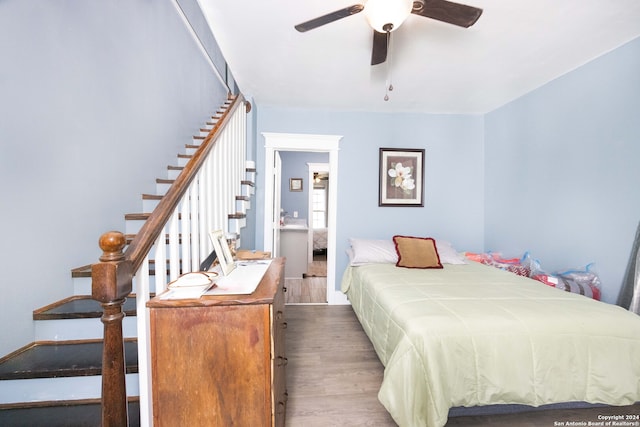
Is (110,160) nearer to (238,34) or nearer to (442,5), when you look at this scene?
(238,34)

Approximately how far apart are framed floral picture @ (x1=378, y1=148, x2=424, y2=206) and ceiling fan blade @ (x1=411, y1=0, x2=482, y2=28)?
6.81 feet

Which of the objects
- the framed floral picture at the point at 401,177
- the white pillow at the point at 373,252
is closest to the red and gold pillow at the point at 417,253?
the white pillow at the point at 373,252

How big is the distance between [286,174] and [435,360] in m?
5.63

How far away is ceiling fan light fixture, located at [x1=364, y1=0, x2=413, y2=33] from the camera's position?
1.27 meters

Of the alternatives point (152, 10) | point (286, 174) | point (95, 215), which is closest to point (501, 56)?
point (152, 10)

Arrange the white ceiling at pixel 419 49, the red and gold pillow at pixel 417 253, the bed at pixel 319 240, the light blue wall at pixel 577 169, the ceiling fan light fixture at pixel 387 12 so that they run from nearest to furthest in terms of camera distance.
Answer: the ceiling fan light fixture at pixel 387 12, the white ceiling at pixel 419 49, the light blue wall at pixel 577 169, the red and gold pillow at pixel 417 253, the bed at pixel 319 240

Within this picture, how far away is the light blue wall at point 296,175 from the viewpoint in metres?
6.44

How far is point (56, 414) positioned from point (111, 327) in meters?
0.70

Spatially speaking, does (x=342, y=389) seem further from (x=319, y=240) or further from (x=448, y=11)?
(x=319, y=240)

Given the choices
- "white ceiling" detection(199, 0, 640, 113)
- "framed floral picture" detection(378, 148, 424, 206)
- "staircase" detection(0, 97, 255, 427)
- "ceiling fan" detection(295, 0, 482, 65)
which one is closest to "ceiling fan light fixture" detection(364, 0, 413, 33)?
"ceiling fan" detection(295, 0, 482, 65)

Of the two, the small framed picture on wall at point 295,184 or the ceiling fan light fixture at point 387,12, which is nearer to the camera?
the ceiling fan light fixture at point 387,12

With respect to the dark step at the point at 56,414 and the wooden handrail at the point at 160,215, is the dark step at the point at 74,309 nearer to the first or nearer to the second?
the dark step at the point at 56,414

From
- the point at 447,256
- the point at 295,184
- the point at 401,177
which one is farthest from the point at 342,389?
the point at 295,184

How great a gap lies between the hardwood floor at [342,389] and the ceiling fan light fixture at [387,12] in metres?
2.25
